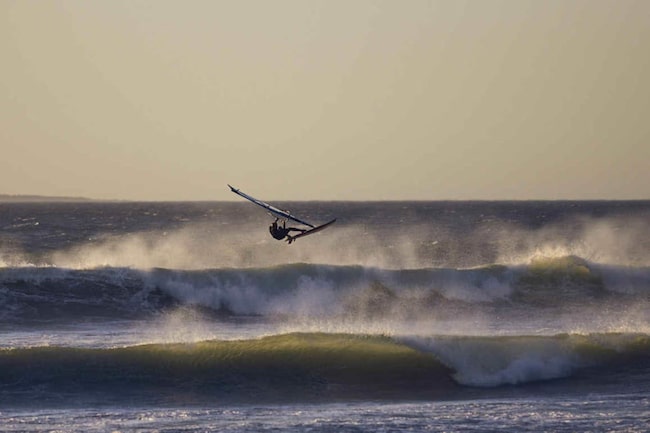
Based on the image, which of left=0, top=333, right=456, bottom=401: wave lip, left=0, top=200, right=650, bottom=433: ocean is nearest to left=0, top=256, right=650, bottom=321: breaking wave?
left=0, top=200, right=650, bottom=433: ocean

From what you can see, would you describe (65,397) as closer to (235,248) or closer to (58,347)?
(58,347)

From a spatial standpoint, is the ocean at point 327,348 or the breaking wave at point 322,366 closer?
the ocean at point 327,348

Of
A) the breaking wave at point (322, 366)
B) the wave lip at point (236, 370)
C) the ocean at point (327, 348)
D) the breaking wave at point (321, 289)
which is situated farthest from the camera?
the breaking wave at point (321, 289)

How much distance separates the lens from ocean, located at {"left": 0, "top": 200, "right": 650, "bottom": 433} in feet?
72.6

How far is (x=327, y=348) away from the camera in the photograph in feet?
92.9

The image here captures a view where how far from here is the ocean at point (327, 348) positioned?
22.1m

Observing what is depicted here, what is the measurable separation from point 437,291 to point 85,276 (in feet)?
42.5

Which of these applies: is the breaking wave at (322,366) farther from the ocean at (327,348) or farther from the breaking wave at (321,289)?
the breaking wave at (321,289)

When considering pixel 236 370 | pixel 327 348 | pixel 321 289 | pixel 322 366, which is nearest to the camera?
pixel 236 370

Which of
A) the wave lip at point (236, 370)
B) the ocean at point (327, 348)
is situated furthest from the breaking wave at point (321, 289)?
the wave lip at point (236, 370)

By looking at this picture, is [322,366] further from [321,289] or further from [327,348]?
[321,289]

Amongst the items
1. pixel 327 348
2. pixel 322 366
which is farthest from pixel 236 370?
pixel 327 348

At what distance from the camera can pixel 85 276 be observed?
137 ft

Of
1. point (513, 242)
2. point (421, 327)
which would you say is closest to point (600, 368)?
point (421, 327)
